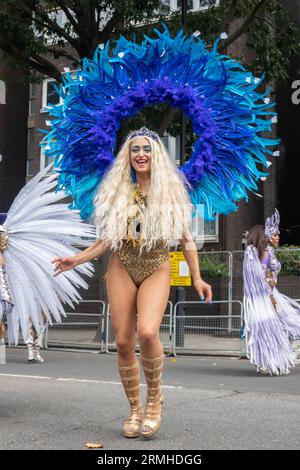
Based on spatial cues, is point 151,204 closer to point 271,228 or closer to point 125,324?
point 125,324

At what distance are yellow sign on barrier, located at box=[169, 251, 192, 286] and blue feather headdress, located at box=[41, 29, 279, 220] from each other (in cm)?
1000

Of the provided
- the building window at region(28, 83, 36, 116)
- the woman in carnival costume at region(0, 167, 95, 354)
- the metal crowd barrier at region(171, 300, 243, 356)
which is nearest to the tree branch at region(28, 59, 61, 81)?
the metal crowd barrier at region(171, 300, 243, 356)

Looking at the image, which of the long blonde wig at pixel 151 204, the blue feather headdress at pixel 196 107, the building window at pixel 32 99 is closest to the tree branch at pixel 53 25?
the blue feather headdress at pixel 196 107

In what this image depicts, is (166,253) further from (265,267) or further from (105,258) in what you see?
(105,258)

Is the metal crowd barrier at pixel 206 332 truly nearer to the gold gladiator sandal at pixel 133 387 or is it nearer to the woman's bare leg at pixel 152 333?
the gold gladiator sandal at pixel 133 387

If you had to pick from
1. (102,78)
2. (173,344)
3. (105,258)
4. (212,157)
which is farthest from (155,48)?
(105,258)

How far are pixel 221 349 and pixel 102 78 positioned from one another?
29.0 ft

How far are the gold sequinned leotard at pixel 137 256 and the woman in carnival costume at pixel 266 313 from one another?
468 centimetres

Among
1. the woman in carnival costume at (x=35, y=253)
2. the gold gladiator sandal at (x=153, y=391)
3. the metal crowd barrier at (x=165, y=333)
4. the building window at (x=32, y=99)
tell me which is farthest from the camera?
the building window at (x=32, y=99)

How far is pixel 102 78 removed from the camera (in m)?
5.36

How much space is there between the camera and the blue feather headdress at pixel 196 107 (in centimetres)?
521

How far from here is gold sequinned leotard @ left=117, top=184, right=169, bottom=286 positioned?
4.72 m

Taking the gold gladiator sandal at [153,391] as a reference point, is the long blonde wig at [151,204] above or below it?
above

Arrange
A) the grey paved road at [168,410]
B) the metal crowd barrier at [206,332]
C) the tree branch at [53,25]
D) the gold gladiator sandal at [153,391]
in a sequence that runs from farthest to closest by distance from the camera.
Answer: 1. the tree branch at [53,25]
2. the metal crowd barrier at [206,332]
3. the gold gladiator sandal at [153,391]
4. the grey paved road at [168,410]
